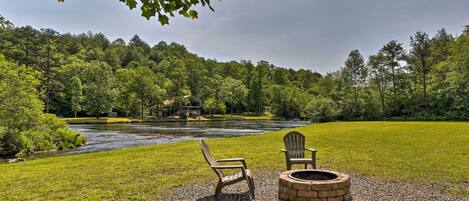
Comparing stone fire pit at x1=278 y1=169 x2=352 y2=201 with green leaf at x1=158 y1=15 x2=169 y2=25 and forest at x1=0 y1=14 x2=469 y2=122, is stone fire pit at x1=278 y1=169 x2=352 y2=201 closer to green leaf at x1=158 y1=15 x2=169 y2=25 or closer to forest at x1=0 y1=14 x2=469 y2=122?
green leaf at x1=158 y1=15 x2=169 y2=25

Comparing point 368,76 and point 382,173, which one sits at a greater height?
point 368,76

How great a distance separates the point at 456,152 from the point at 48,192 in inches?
488

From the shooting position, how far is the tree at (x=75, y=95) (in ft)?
169

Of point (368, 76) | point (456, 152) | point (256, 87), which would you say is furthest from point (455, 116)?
point (256, 87)

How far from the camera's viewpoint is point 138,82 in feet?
189

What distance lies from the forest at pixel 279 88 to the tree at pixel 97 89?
0.15m

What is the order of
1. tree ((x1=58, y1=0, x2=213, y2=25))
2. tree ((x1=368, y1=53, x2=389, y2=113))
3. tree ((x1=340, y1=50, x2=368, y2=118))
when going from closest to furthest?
tree ((x1=58, y1=0, x2=213, y2=25)) → tree ((x1=368, y1=53, x2=389, y2=113)) → tree ((x1=340, y1=50, x2=368, y2=118))

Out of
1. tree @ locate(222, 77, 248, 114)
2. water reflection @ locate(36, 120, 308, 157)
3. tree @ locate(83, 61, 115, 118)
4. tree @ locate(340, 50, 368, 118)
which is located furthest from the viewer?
tree @ locate(222, 77, 248, 114)

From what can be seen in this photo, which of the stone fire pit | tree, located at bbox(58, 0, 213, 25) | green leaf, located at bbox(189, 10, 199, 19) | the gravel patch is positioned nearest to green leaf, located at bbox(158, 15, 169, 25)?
tree, located at bbox(58, 0, 213, 25)

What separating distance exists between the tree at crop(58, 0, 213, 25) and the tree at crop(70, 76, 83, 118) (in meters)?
54.6

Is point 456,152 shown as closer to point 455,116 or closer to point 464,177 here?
point 464,177

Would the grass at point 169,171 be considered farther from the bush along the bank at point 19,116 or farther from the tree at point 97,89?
Answer: the tree at point 97,89

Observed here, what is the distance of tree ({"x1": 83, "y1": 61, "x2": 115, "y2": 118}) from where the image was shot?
52.3 meters

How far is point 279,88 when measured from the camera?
71.6 m
